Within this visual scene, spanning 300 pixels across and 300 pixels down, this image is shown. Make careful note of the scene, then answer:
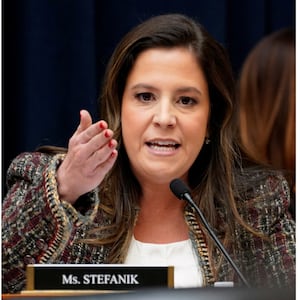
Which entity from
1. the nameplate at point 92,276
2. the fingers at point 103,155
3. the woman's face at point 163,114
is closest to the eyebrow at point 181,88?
the woman's face at point 163,114

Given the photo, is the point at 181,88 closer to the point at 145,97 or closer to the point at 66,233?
the point at 145,97

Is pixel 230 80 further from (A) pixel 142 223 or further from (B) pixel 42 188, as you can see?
(B) pixel 42 188

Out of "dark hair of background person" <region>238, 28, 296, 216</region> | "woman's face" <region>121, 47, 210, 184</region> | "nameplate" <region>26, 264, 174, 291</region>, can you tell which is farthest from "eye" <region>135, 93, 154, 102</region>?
"nameplate" <region>26, 264, 174, 291</region>

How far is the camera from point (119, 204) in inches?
50.9

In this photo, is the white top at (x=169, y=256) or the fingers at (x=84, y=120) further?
the white top at (x=169, y=256)

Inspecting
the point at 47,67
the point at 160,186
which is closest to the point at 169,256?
the point at 160,186

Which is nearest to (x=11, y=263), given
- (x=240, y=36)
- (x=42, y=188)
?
(x=42, y=188)

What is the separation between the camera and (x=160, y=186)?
132 centimetres

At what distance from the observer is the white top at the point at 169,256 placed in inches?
48.4

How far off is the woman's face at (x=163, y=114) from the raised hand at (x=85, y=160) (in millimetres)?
140

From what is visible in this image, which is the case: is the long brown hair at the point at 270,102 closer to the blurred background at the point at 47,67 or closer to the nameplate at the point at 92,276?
the nameplate at the point at 92,276

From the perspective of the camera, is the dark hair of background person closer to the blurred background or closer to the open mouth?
the open mouth

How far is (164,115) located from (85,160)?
206 millimetres

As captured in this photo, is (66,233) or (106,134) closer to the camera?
(106,134)
